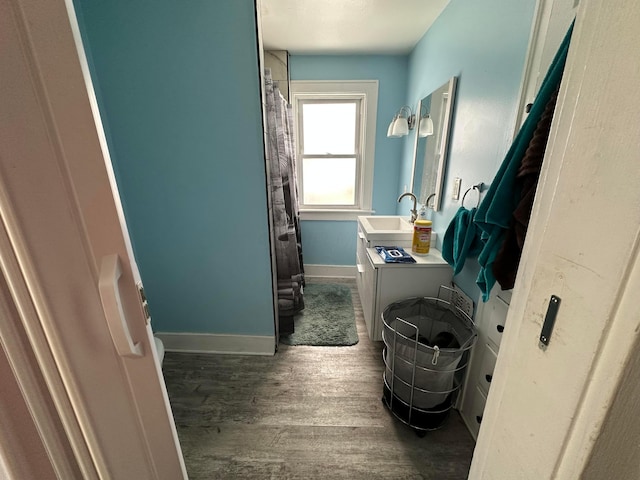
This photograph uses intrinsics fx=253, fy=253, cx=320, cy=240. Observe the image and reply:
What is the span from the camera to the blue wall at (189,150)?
126 cm

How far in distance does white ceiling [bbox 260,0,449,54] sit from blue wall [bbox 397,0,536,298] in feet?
0.64

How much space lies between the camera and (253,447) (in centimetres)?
122

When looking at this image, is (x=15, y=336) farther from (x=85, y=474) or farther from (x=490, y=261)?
(x=490, y=261)

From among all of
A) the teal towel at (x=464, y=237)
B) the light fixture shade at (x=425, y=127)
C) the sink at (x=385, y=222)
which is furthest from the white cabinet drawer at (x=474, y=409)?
the light fixture shade at (x=425, y=127)

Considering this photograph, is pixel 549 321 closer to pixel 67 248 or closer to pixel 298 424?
pixel 67 248

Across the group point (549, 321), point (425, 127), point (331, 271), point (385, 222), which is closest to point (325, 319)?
point (331, 271)

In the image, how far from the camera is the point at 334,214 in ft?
9.20

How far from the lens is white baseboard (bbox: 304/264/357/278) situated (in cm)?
297

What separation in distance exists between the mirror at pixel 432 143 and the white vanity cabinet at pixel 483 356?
31.3 inches

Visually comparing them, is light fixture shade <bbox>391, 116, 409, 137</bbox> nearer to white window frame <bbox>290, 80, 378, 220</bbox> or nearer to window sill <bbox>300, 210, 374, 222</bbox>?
white window frame <bbox>290, 80, 378, 220</bbox>

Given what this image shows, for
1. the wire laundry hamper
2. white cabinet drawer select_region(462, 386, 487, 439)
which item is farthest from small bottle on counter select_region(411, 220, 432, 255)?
white cabinet drawer select_region(462, 386, 487, 439)

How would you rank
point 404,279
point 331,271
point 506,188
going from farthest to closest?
point 331,271
point 404,279
point 506,188

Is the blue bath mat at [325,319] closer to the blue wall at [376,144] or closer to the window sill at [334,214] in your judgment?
the blue wall at [376,144]

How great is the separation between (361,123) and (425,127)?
2.79 ft
